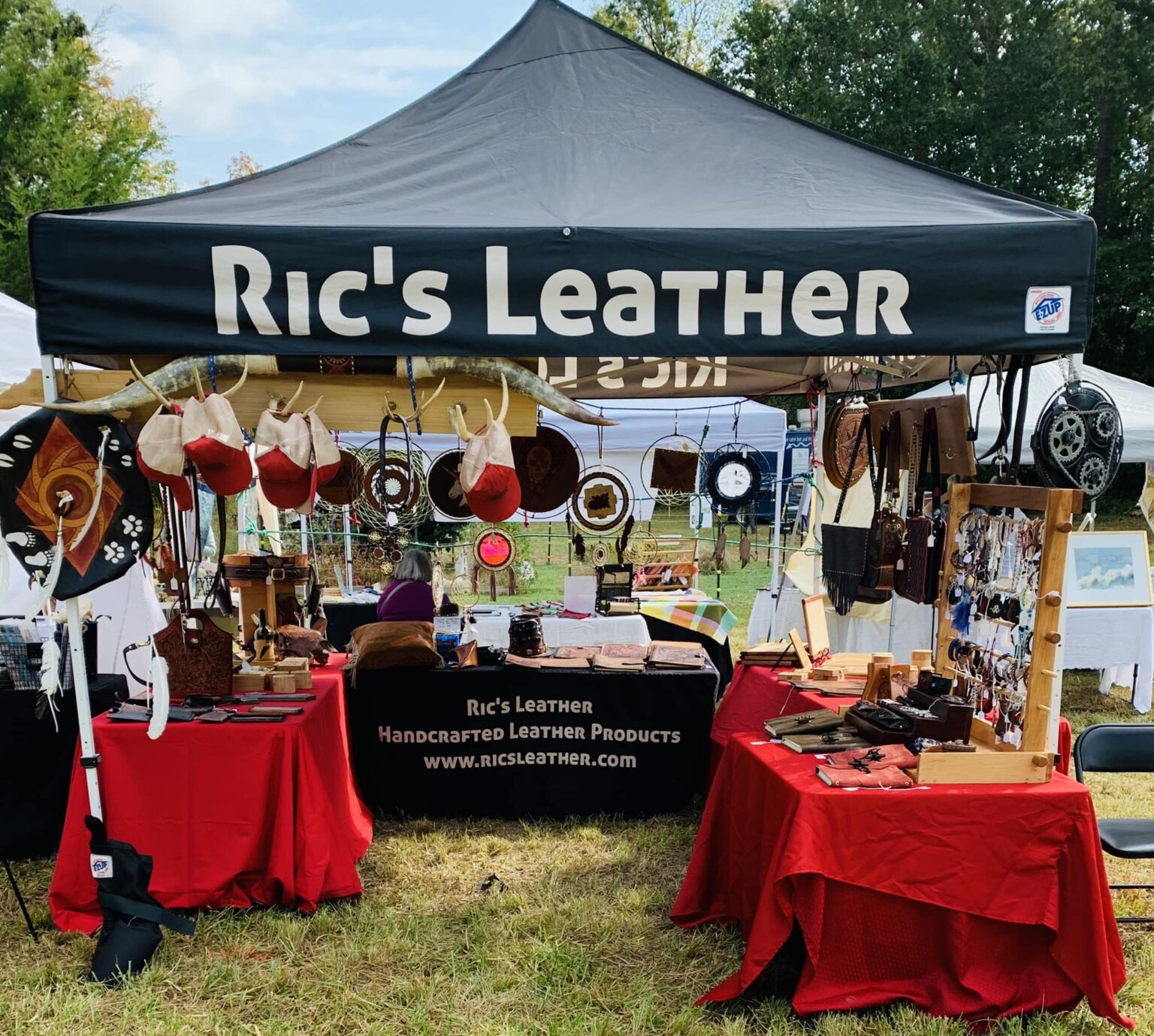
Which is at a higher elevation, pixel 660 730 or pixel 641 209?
pixel 641 209

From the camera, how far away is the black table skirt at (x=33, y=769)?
3834mm

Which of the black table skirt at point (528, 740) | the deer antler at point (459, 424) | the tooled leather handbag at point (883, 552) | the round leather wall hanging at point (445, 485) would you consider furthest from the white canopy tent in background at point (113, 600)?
the tooled leather handbag at point (883, 552)

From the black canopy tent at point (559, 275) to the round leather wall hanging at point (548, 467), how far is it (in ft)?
8.51

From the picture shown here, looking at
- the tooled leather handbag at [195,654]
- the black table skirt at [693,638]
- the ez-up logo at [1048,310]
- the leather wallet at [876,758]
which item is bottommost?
the black table skirt at [693,638]

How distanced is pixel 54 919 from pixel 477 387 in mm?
2412

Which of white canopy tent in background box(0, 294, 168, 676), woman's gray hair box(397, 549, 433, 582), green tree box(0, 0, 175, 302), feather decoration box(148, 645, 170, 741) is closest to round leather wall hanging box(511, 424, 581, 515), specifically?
woman's gray hair box(397, 549, 433, 582)

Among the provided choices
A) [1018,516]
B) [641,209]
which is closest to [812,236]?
[641,209]

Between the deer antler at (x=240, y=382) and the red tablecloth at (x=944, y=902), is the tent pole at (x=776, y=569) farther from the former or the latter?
the deer antler at (x=240, y=382)

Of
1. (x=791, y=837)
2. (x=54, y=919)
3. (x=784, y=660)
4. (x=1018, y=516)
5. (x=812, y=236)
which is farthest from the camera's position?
(x=784, y=660)

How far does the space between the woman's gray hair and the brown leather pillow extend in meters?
0.61

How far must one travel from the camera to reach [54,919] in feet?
10.6

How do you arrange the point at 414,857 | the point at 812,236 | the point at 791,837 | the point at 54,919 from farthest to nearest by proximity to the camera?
the point at 414,857
the point at 54,919
the point at 812,236
the point at 791,837

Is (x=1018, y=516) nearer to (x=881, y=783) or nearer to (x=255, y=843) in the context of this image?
(x=881, y=783)

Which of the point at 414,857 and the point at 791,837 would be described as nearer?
the point at 791,837
